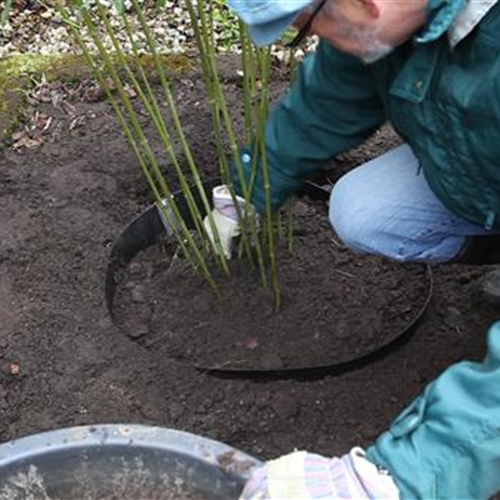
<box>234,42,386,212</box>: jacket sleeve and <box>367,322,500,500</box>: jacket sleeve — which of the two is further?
<box>234,42,386,212</box>: jacket sleeve

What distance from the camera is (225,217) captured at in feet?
7.00

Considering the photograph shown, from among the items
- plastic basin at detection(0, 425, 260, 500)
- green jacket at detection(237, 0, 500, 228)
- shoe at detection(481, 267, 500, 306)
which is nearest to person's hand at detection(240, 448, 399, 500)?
plastic basin at detection(0, 425, 260, 500)

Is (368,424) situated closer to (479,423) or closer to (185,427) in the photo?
(185,427)

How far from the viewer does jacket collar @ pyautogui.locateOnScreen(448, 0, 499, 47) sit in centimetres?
142

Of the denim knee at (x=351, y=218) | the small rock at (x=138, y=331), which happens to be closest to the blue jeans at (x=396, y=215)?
the denim knee at (x=351, y=218)

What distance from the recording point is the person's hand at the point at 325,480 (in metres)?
1.30

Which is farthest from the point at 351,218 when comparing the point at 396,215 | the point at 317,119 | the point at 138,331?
the point at 138,331

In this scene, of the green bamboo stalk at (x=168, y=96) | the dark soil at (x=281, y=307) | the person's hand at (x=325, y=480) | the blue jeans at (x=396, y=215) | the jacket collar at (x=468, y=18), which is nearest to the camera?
the person's hand at (x=325, y=480)

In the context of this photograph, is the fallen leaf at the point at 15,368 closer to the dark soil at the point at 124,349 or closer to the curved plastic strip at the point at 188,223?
the dark soil at the point at 124,349

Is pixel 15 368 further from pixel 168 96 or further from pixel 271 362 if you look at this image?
pixel 168 96

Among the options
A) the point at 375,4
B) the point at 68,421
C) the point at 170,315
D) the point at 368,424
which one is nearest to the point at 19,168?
the point at 170,315

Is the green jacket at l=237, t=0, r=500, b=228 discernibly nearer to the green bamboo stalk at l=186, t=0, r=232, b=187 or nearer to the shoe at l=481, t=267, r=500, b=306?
the green bamboo stalk at l=186, t=0, r=232, b=187

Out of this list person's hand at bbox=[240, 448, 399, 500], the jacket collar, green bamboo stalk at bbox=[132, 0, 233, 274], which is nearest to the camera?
person's hand at bbox=[240, 448, 399, 500]

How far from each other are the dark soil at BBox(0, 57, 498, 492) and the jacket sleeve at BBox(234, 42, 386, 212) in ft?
1.09
